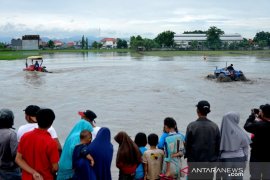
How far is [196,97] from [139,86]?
21.1 ft

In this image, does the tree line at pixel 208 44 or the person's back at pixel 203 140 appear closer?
the person's back at pixel 203 140

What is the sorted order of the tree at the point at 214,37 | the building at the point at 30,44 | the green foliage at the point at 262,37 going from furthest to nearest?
the building at the point at 30,44
the green foliage at the point at 262,37
the tree at the point at 214,37

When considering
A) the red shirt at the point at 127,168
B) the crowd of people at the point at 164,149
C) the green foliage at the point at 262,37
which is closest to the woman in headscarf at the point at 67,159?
the crowd of people at the point at 164,149

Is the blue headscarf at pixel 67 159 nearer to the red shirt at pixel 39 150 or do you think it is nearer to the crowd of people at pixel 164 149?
the crowd of people at pixel 164 149

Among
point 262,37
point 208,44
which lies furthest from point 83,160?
point 262,37

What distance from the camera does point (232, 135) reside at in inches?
216

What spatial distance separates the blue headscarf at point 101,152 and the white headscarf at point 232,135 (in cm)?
174

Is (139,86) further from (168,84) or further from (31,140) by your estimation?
(31,140)

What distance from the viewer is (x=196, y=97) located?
20.6 meters

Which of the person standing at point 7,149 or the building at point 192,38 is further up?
the building at point 192,38

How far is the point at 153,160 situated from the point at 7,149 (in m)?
1.99

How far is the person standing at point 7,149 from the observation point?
4.93m

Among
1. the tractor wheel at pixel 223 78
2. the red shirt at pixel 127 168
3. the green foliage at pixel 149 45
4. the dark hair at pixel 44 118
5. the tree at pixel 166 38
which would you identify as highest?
the tree at pixel 166 38

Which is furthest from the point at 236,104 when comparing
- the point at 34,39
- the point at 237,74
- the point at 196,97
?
the point at 34,39
